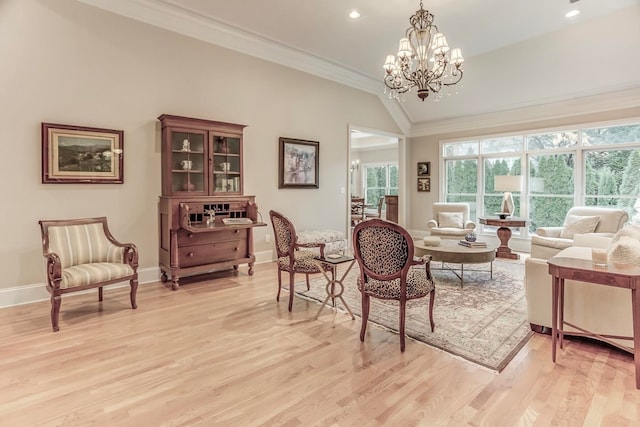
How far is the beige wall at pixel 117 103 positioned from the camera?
3.62m

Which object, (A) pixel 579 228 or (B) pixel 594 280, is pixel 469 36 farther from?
(B) pixel 594 280

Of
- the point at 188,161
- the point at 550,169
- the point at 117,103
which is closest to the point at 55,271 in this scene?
the point at 188,161

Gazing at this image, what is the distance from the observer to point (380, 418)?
1.86m

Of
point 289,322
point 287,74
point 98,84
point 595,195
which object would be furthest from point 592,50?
point 98,84

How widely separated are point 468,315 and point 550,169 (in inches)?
190

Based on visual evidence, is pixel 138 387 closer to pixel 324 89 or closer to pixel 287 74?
pixel 287 74

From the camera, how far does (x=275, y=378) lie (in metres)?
2.27

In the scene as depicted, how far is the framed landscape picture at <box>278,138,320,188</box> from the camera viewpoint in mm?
5891

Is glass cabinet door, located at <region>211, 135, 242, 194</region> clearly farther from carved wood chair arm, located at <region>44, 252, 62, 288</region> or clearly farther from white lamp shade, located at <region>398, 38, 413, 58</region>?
white lamp shade, located at <region>398, 38, 413, 58</region>

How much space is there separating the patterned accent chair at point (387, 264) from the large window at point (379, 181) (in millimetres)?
9440

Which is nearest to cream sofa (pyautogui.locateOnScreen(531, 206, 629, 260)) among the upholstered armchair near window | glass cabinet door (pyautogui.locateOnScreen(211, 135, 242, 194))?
the upholstered armchair near window

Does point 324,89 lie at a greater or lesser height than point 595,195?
greater

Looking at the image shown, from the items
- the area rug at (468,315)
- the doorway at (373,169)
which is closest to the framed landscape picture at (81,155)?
the area rug at (468,315)

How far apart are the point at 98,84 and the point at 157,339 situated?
3.13 meters
